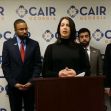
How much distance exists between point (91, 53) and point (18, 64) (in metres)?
0.95

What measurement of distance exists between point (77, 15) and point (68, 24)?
113 cm

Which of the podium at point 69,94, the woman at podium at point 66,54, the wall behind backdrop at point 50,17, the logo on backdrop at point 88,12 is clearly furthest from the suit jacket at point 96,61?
the podium at point 69,94

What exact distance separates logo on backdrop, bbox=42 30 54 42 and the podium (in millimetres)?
1938

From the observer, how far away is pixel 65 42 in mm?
2836

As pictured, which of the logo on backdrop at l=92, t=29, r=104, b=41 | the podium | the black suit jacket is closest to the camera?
the podium

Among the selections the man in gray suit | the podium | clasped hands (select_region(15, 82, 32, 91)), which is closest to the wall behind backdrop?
the man in gray suit

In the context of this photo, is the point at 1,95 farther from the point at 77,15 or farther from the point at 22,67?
the point at 77,15

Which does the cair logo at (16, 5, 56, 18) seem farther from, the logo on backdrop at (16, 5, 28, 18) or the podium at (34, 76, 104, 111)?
the podium at (34, 76, 104, 111)

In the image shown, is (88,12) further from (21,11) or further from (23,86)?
(23,86)

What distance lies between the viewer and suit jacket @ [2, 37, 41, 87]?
331 cm

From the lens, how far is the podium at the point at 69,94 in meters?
1.89

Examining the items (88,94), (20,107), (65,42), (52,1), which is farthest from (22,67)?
(88,94)

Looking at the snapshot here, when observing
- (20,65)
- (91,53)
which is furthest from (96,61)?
(20,65)

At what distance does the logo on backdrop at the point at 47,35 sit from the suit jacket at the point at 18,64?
16.6 inches
